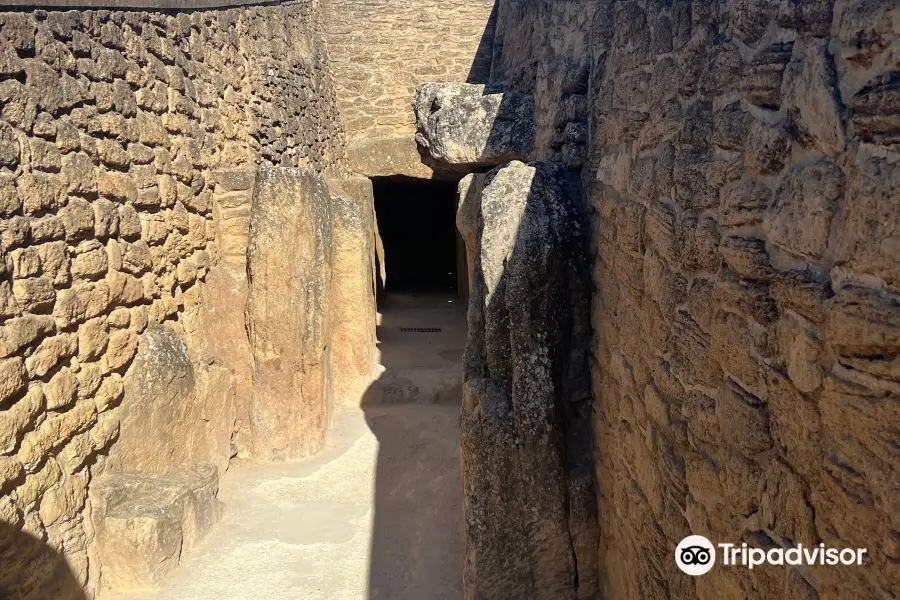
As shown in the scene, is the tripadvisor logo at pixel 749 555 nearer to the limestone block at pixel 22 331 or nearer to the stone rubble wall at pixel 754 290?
the stone rubble wall at pixel 754 290

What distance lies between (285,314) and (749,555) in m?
3.87

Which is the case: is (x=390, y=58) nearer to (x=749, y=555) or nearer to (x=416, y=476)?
(x=416, y=476)

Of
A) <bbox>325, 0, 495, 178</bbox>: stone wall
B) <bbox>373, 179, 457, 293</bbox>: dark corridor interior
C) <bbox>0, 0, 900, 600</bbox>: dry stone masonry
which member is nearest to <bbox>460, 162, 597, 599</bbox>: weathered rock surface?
<bbox>0, 0, 900, 600</bbox>: dry stone masonry

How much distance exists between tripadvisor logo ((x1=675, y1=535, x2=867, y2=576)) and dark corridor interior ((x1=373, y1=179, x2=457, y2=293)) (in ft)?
35.0

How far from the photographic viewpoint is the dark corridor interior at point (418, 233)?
41.5 feet

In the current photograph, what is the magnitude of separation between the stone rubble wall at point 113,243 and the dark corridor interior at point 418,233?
698cm

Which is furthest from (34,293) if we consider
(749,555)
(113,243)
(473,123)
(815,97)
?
(473,123)

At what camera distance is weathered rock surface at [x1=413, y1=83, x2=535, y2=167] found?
621 cm

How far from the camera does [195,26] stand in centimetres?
→ 469

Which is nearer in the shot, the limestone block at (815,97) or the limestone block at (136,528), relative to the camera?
the limestone block at (815,97)

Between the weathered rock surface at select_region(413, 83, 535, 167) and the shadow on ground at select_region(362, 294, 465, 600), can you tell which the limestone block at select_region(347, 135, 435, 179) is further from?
the shadow on ground at select_region(362, 294, 465, 600)

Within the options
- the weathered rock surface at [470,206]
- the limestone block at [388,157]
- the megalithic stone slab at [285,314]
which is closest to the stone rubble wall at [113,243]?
the megalithic stone slab at [285,314]

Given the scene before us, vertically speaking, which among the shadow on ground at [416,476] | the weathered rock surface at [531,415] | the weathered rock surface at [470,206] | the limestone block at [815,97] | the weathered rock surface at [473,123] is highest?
the limestone block at [815,97]

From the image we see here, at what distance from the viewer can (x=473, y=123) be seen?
6.54 metres
